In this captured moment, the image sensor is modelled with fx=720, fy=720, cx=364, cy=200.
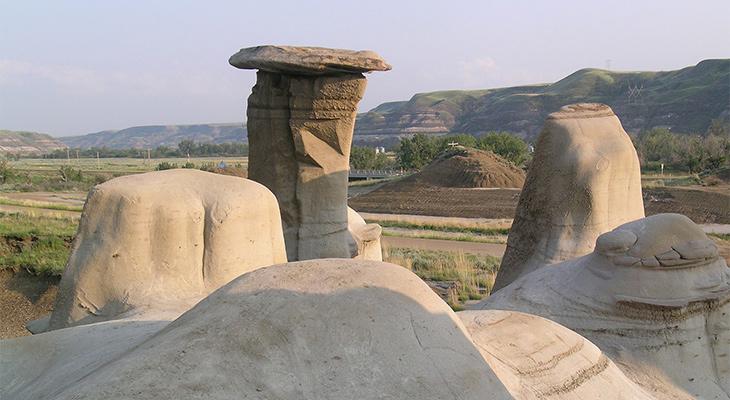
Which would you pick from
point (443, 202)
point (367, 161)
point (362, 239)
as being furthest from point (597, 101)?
point (362, 239)

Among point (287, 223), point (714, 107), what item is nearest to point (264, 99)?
point (287, 223)

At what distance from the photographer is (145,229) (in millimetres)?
4164

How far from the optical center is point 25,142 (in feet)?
422

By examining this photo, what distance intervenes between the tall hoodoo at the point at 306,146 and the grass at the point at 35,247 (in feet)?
10.8

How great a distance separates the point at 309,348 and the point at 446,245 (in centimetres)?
1406

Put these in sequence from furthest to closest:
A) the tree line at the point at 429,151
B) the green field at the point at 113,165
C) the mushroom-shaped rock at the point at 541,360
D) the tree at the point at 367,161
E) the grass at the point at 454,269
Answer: the green field at the point at 113,165 < the tree at the point at 367,161 < the tree line at the point at 429,151 < the grass at the point at 454,269 < the mushroom-shaped rock at the point at 541,360

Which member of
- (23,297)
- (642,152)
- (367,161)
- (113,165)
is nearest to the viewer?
(23,297)

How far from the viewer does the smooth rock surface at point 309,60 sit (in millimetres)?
7539

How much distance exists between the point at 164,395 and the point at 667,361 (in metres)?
3.04

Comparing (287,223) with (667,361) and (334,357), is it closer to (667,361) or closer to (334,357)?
(667,361)

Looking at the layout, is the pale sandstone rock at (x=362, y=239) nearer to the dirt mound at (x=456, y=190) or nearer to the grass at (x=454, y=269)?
the grass at (x=454, y=269)

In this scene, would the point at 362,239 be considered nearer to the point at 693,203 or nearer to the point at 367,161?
the point at 693,203

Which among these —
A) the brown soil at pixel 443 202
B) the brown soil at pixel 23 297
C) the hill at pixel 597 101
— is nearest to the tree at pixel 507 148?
the brown soil at pixel 443 202

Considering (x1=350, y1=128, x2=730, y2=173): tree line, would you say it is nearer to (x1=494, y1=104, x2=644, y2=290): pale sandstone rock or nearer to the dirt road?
the dirt road
